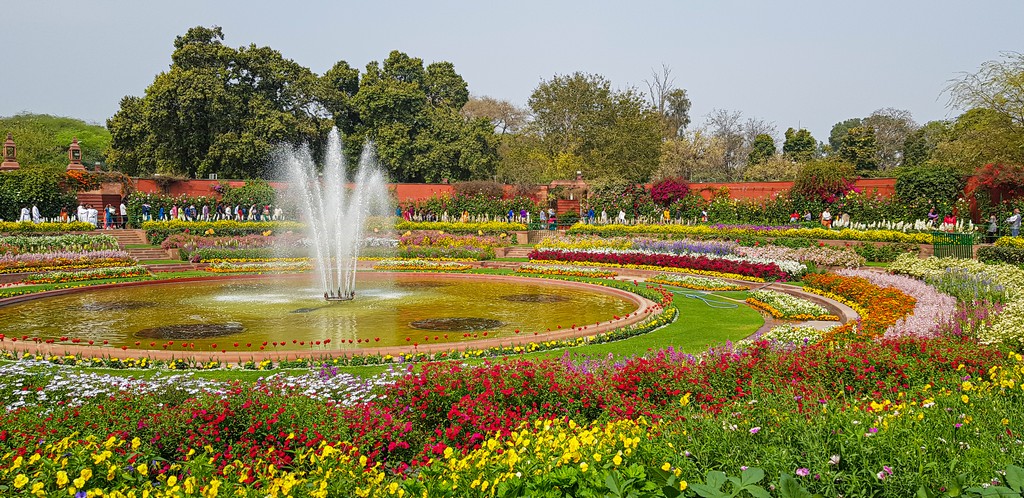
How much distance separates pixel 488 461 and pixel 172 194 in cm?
3491

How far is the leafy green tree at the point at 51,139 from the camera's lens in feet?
167

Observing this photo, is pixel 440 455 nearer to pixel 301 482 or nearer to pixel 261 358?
pixel 301 482

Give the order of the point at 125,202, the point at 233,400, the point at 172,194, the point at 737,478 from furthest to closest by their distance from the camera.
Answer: the point at 172,194 → the point at 125,202 → the point at 233,400 → the point at 737,478

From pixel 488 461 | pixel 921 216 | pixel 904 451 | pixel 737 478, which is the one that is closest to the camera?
pixel 737 478

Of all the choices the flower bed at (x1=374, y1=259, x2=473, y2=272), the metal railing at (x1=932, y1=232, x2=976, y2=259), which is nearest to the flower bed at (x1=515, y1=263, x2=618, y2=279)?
the flower bed at (x1=374, y1=259, x2=473, y2=272)

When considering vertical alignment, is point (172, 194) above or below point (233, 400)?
above

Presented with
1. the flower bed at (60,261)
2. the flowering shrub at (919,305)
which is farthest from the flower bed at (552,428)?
the flower bed at (60,261)

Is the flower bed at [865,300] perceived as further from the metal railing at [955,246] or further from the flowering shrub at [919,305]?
the metal railing at [955,246]

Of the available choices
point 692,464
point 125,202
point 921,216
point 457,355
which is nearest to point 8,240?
point 125,202

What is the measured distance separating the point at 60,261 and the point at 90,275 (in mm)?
2290

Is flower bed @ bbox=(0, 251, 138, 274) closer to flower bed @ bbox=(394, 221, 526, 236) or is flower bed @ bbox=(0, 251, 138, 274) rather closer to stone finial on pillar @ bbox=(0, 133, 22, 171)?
flower bed @ bbox=(394, 221, 526, 236)

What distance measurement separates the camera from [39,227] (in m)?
25.7

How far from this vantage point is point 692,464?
3469 mm

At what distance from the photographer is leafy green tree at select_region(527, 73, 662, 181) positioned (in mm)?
44250
